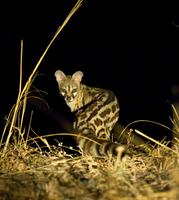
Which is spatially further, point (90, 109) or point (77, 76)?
point (77, 76)

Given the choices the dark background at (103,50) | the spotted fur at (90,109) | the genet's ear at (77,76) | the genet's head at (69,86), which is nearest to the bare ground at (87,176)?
the spotted fur at (90,109)

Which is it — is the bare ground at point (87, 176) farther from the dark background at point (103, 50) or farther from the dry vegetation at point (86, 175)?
the dark background at point (103, 50)

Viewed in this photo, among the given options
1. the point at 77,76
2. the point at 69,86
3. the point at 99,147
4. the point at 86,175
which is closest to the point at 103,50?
the point at 77,76

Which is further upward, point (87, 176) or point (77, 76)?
point (77, 76)

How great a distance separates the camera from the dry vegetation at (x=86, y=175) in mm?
2674

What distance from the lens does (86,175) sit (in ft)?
10.1

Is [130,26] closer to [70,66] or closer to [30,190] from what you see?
[70,66]

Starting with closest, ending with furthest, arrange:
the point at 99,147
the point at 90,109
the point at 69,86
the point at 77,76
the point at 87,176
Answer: the point at 87,176, the point at 99,147, the point at 90,109, the point at 69,86, the point at 77,76

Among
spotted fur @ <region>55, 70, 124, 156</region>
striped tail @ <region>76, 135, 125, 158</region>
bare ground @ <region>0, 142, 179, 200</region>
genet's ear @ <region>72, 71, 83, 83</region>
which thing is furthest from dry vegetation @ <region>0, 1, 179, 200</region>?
genet's ear @ <region>72, 71, 83, 83</region>

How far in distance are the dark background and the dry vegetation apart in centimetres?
591

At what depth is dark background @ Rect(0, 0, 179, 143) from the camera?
9984 millimetres

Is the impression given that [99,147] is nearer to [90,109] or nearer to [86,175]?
[86,175]

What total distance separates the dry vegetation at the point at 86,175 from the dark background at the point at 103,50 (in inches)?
232

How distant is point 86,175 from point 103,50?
8.15 metres
